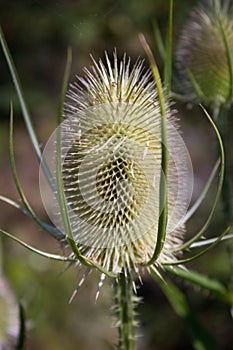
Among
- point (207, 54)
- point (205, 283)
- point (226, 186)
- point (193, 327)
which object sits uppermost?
point (207, 54)

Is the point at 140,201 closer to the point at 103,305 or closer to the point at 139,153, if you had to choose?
the point at 139,153

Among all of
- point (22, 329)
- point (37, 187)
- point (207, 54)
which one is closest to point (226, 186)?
point (207, 54)

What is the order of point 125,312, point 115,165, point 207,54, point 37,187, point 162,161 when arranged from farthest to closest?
point 37,187 < point 207,54 < point 125,312 < point 115,165 < point 162,161

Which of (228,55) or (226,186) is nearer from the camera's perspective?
(228,55)

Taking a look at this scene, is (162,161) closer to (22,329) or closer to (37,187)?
(22,329)

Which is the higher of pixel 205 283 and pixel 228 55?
pixel 228 55

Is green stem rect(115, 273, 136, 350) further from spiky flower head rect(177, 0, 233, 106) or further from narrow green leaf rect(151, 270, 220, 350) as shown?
spiky flower head rect(177, 0, 233, 106)

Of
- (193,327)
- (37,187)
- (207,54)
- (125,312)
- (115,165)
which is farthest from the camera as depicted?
(37,187)

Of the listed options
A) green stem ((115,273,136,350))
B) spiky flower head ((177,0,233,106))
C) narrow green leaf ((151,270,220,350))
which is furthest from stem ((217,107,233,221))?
green stem ((115,273,136,350))
